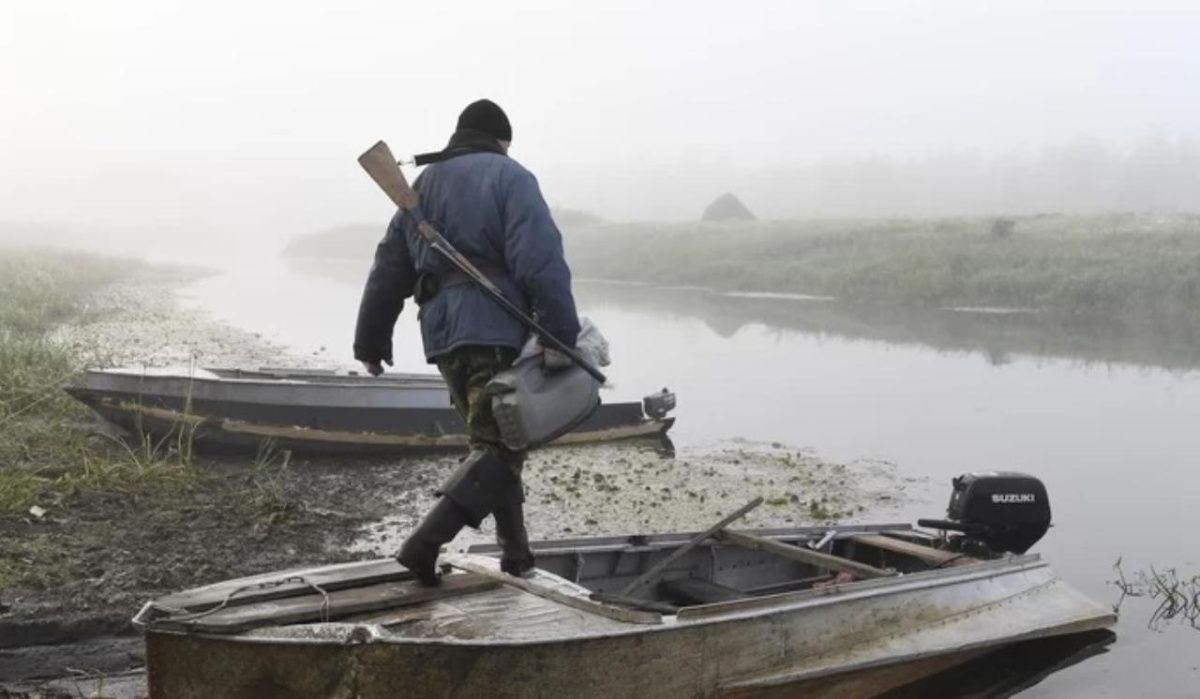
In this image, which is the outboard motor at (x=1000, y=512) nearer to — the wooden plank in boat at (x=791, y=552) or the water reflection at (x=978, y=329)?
the wooden plank in boat at (x=791, y=552)

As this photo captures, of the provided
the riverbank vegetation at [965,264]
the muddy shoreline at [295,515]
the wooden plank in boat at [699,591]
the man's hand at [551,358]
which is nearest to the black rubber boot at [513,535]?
the man's hand at [551,358]

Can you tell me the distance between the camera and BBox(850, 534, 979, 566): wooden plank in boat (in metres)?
6.66

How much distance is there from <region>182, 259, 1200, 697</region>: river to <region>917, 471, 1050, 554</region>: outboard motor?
84 centimetres

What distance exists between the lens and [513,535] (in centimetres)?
521

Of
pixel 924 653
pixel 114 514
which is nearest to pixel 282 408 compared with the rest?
pixel 114 514

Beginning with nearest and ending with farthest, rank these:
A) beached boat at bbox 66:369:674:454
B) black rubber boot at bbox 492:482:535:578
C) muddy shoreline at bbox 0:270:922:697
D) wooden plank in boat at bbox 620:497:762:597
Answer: black rubber boot at bbox 492:482:535:578 → muddy shoreline at bbox 0:270:922:697 → wooden plank in boat at bbox 620:497:762:597 → beached boat at bbox 66:369:674:454

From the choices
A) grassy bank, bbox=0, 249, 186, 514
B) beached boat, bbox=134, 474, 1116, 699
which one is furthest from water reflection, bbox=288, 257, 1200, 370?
grassy bank, bbox=0, 249, 186, 514

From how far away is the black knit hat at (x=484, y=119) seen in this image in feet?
16.7

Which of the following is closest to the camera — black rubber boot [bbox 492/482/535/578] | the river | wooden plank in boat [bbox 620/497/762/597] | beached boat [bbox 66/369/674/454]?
black rubber boot [bbox 492/482/535/578]

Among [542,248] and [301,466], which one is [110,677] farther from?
[301,466]

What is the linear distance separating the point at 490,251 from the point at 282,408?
A: 7194mm

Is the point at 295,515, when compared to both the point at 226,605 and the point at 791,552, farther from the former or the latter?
the point at 226,605

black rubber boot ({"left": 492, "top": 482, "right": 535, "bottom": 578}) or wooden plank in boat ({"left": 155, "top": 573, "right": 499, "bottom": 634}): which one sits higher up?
black rubber boot ({"left": 492, "top": 482, "right": 535, "bottom": 578})

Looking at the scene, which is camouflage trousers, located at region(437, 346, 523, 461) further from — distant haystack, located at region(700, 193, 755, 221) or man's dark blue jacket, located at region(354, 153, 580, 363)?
distant haystack, located at region(700, 193, 755, 221)
